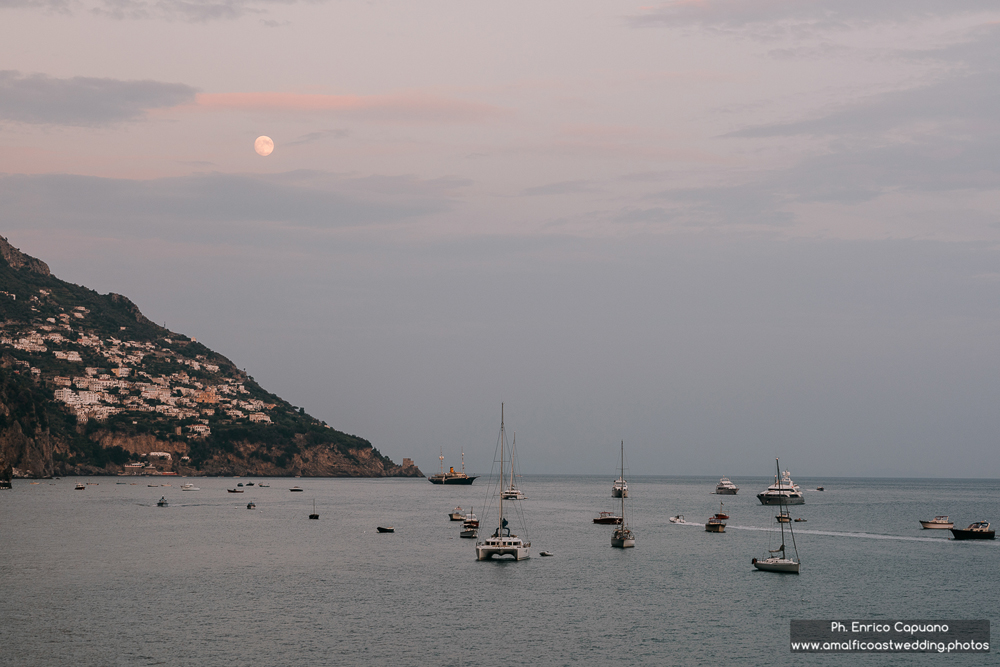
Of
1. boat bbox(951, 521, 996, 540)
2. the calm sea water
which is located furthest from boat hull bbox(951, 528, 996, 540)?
the calm sea water

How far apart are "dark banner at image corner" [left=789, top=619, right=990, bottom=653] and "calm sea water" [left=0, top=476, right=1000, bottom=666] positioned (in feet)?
5.52

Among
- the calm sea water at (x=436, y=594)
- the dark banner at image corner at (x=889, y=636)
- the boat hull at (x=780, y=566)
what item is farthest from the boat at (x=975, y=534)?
the dark banner at image corner at (x=889, y=636)

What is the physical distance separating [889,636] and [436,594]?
34.0 m

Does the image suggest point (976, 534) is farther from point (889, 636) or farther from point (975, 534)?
point (889, 636)

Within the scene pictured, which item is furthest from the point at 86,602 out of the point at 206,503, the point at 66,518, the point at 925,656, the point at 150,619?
the point at 206,503

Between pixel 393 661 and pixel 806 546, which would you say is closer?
pixel 393 661

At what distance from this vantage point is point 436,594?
73.4 metres

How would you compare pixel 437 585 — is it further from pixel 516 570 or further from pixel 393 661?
pixel 393 661

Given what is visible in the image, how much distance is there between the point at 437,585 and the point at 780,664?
34003 millimetres

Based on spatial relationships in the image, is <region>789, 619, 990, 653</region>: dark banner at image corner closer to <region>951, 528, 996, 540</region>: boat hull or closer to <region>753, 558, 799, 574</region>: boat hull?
<region>753, 558, 799, 574</region>: boat hull

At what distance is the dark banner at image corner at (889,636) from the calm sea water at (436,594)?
5.52 ft

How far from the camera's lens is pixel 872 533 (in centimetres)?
13550

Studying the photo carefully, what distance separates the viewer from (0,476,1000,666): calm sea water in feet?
177

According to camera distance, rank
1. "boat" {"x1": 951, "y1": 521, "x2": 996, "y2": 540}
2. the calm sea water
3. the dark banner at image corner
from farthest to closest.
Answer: "boat" {"x1": 951, "y1": 521, "x2": 996, "y2": 540}
the dark banner at image corner
the calm sea water
